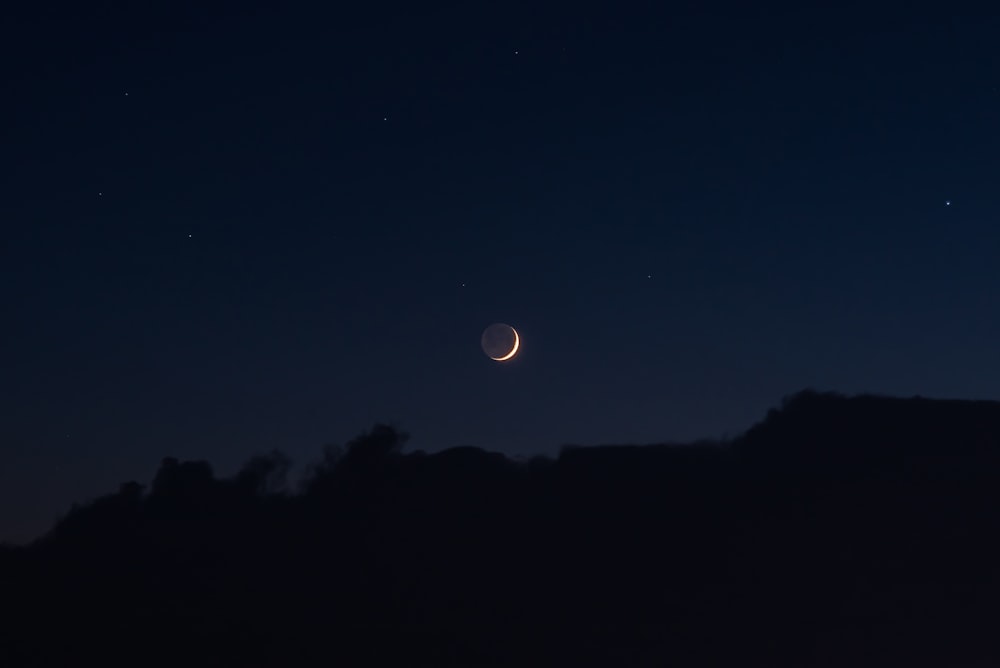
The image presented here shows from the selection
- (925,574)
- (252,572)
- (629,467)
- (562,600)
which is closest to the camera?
(925,574)

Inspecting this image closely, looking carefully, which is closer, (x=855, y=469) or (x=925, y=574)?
(x=925, y=574)

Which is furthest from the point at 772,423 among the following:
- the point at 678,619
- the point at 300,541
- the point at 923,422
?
the point at 300,541

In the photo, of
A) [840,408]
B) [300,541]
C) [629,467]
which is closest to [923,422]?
[840,408]

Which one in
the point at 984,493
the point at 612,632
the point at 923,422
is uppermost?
the point at 923,422

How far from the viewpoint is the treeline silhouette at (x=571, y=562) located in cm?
2375

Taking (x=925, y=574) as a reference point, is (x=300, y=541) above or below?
above

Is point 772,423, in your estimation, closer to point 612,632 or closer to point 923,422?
point 923,422

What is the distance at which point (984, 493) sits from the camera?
25000 mm

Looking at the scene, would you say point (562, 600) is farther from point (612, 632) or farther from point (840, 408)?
point (840, 408)

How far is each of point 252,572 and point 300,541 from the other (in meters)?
1.44

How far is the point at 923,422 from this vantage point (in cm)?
2622

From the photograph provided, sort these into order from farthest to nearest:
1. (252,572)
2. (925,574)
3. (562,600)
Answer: (252,572), (562,600), (925,574)

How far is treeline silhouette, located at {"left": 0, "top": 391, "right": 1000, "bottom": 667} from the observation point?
77.9 feet

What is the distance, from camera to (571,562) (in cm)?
2664
